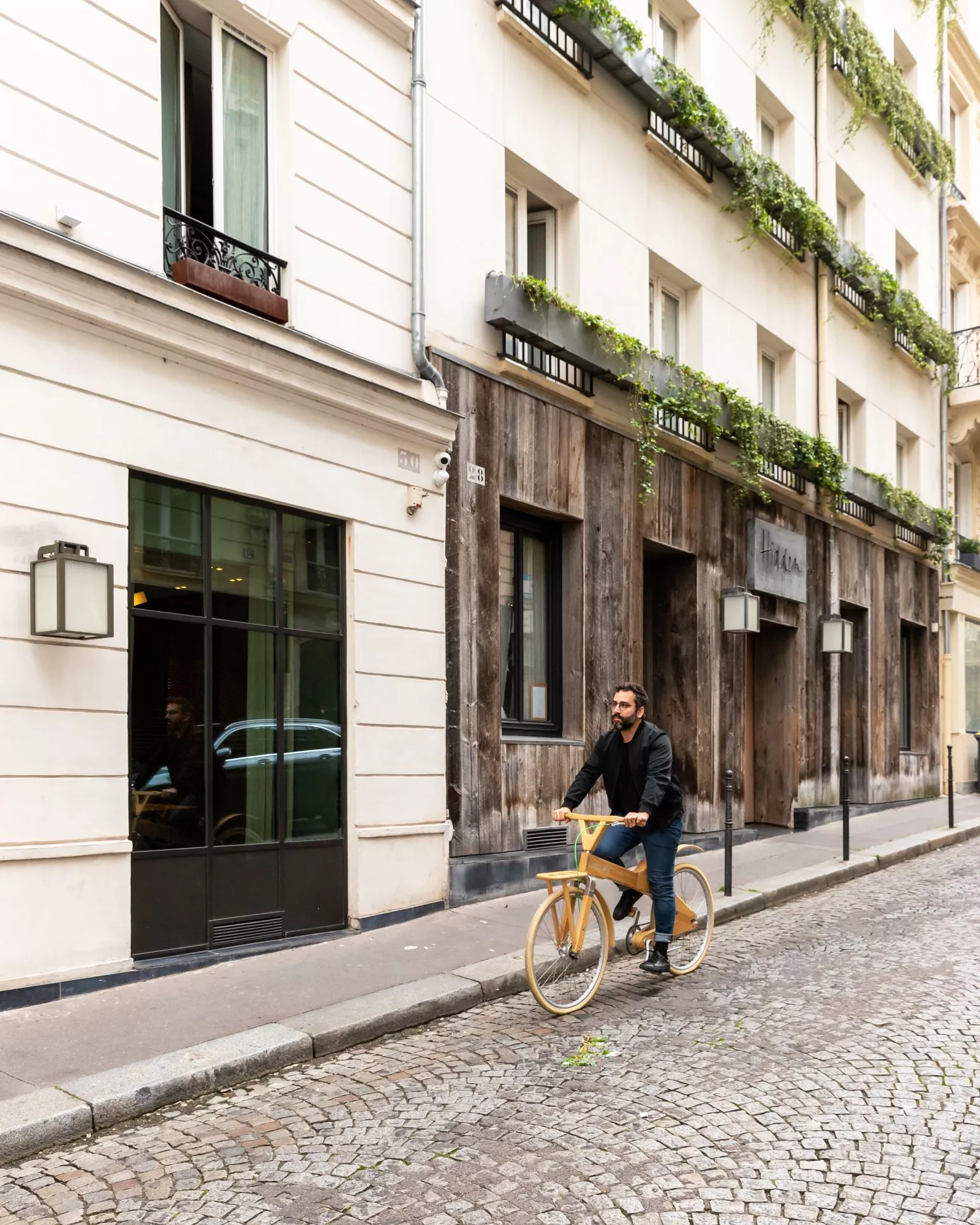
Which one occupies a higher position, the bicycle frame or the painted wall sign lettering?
the painted wall sign lettering

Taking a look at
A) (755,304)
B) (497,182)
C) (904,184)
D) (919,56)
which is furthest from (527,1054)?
(919,56)

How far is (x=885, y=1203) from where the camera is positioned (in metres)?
3.81

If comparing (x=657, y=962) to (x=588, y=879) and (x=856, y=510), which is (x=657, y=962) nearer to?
(x=588, y=879)

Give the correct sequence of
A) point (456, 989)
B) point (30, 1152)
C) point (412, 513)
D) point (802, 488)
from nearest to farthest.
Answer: point (30, 1152) < point (456, 989) < point (412, 513) < point (802, 488)

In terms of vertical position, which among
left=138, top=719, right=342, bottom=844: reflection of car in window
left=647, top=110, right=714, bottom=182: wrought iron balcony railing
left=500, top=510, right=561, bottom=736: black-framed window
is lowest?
left=138, top=719, right=342, bottom=844: reflection of car in window

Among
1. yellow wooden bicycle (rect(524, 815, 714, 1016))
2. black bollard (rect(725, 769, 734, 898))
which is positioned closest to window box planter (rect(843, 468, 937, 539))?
black bollard (rect(725, 769, 734, 898))

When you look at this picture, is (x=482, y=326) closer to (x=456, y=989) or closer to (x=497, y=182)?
(x=497, y=182)

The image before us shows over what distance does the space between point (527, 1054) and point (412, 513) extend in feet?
15.0

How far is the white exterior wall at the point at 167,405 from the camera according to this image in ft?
20.9

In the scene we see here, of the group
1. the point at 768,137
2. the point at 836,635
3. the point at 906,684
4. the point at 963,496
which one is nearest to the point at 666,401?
the point at 836,635

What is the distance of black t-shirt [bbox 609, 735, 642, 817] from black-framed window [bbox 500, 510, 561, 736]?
3152 mm

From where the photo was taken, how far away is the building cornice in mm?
6352

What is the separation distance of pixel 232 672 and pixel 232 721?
33 cm

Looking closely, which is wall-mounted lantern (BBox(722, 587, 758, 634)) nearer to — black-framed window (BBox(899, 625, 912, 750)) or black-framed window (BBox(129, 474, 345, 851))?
black-framed window (BBox(129, 474, 345, 851))
